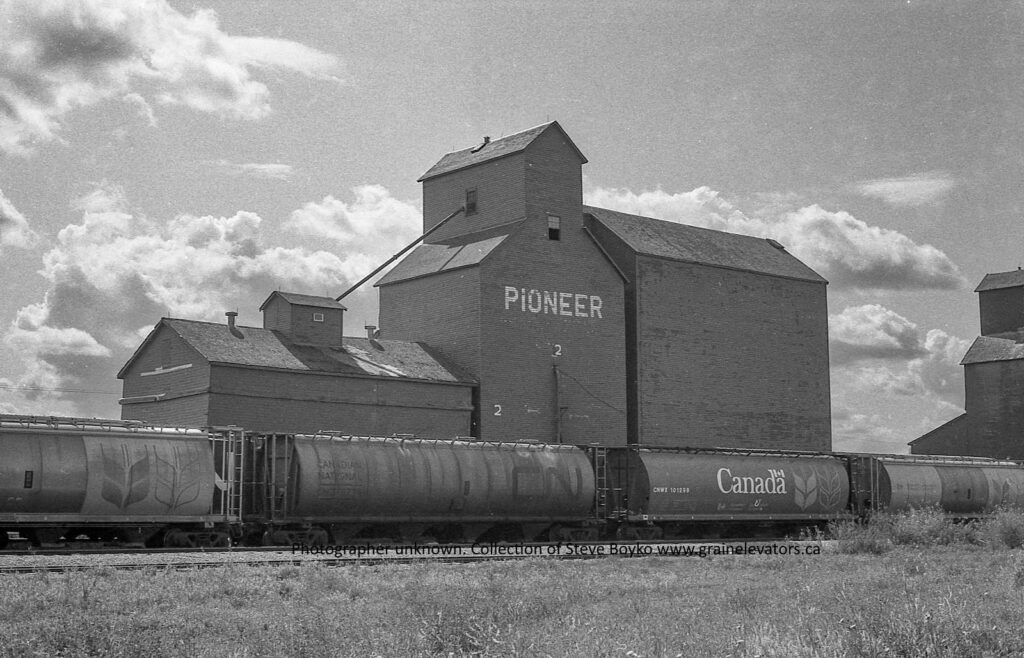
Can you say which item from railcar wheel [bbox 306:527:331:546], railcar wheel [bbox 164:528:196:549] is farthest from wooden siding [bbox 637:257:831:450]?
railcar wheel [bbox 164:528:196:549]

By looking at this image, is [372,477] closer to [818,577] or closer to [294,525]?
[294,525]

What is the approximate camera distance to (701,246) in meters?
54.2

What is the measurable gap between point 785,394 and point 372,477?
3075 cm

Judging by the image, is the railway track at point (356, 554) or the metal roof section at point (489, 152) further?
the metal roof section at point (489, 152)

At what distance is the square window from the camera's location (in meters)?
48.4

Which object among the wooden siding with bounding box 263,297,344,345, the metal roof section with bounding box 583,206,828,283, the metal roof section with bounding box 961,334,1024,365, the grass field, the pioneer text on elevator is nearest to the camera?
the grass field

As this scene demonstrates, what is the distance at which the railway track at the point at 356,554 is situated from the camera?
20391mm

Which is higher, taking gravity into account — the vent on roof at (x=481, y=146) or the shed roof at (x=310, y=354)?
the vent on roof at (x=481, y=146)

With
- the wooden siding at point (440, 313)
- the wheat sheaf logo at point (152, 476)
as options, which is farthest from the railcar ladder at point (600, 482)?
the wheat sheaf logo at point (152, 476)

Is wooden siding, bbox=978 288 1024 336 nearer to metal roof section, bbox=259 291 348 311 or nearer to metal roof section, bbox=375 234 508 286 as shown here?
metal roof section, bbox=375 234 508 286

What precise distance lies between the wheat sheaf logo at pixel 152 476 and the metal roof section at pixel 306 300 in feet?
53.0

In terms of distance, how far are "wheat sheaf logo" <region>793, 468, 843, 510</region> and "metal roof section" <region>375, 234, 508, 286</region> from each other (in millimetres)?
15845

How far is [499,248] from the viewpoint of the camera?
4616cm

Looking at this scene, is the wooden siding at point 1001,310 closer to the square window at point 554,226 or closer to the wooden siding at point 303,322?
the square window at point 554,226
